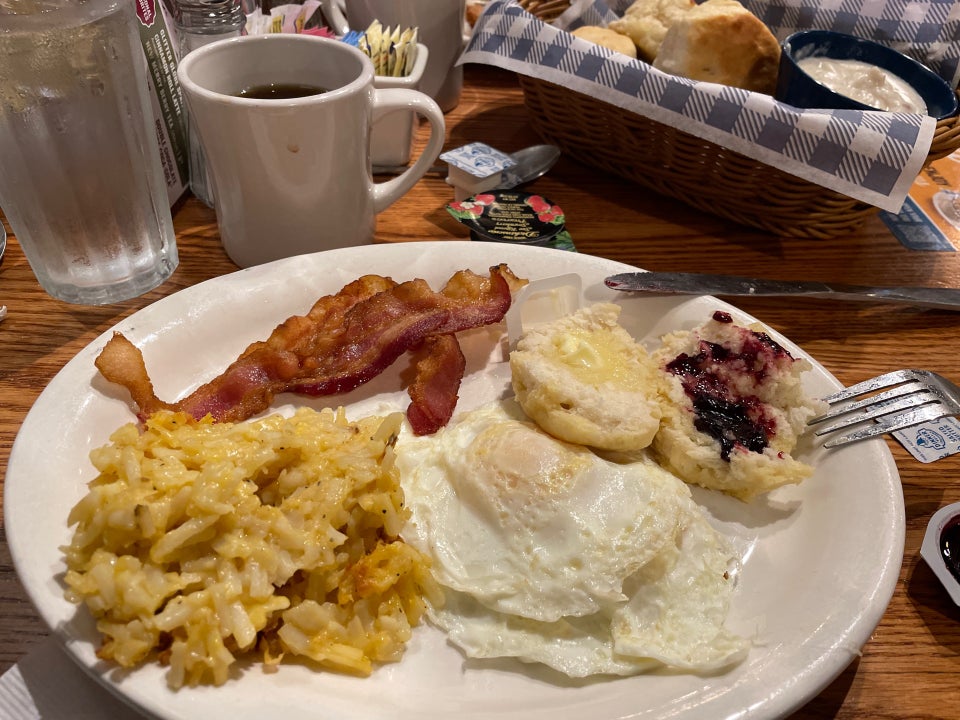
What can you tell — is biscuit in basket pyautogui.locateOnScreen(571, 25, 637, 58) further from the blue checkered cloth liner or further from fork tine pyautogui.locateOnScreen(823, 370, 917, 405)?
fork tine pyautogui.locateOnScreen(823, 370, 917, 405)

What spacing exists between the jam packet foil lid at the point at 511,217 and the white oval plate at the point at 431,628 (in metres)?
0.56

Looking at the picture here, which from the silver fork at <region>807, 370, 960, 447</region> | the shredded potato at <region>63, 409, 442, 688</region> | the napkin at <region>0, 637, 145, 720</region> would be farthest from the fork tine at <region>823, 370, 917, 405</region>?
the napkin at <region>0, 637, 145, 720</region>

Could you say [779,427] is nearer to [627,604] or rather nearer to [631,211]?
[627,604]

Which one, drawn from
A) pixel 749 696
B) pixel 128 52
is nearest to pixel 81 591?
pixel 749 696

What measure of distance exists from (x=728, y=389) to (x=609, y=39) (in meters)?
1.53

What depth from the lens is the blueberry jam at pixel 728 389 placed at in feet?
4.49

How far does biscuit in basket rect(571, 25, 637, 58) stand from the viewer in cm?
240

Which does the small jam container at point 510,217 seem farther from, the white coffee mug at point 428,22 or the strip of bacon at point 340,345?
the white coffee mug at point 428,22

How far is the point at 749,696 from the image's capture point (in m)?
0.97

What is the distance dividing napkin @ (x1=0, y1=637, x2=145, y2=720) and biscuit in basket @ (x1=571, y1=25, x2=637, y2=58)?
89.9 inches

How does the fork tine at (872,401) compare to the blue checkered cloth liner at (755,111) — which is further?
the blue checkered cloth liner at (755,111)

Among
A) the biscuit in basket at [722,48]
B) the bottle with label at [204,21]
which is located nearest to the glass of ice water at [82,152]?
the bottle with label at [204,21]

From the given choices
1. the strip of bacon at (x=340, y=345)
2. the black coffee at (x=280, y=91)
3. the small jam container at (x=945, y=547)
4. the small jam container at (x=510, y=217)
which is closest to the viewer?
the small jam container at (x=945, y=547)

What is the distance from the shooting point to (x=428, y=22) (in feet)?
8.07
